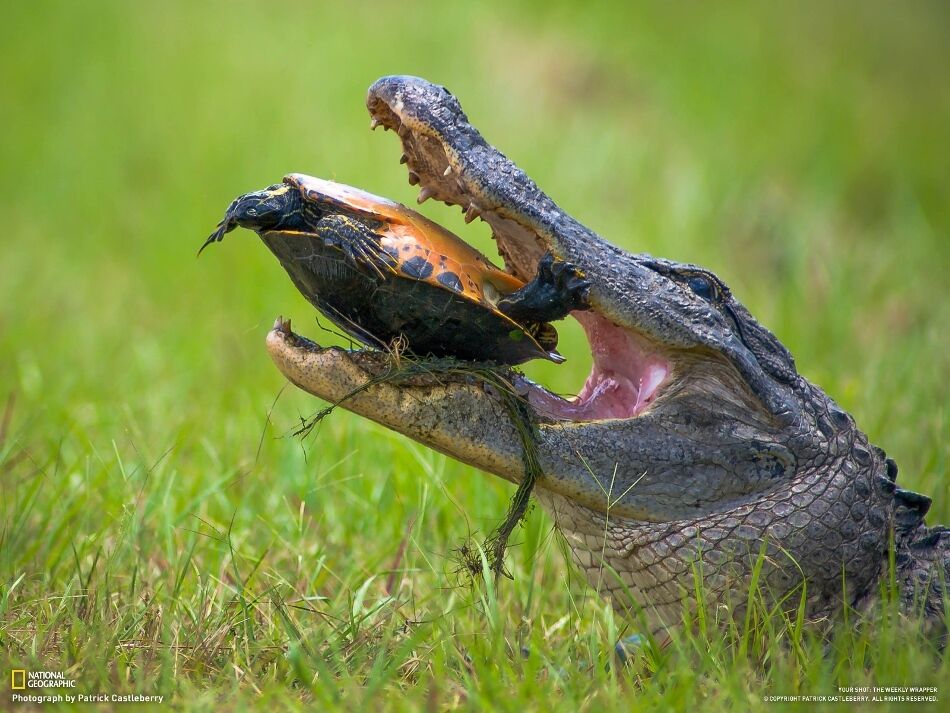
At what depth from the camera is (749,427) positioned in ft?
8.75

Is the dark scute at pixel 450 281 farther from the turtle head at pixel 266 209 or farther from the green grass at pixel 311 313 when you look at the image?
the green grass at pixel 311 313

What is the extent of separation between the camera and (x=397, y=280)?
240 centimetres

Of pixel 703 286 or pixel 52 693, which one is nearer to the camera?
pixel 52 693

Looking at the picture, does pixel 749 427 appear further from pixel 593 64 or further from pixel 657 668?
pixel 593 64

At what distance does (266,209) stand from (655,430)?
3.57ft

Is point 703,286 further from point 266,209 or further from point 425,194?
point 266,209

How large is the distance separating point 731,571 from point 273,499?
→ 5.96 ft

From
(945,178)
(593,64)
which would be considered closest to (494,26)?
(593,64)

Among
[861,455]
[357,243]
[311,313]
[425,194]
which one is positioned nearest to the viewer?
[357,243]

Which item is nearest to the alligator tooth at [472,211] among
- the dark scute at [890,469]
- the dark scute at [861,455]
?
the dark scute at [861,455]

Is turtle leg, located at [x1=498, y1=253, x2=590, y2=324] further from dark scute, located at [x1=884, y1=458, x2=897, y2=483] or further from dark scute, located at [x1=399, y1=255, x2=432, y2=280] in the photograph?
dark scute, located at [x1=884, y1=458, x2=897, y2=483]

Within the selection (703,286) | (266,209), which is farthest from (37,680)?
(703,286)

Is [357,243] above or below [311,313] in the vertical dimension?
below

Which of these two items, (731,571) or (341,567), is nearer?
(731,571)
